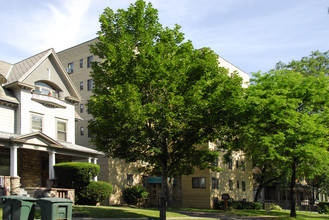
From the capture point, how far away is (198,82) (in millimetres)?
20578

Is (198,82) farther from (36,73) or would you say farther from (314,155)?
(36,73)

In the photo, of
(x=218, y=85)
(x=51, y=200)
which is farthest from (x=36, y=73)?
(x=51, y=200)

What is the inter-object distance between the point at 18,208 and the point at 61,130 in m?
18.2

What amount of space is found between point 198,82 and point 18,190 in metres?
14.0

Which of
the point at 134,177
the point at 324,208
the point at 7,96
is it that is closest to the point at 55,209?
the point at 7,96

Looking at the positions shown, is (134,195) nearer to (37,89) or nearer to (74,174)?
(74,174)

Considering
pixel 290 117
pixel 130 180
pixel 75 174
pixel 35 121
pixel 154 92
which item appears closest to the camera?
pixel 154 92

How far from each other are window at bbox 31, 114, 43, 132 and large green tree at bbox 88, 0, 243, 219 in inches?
330

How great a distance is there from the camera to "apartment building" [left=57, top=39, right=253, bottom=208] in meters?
35.2

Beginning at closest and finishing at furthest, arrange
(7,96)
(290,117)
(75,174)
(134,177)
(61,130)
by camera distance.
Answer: (75,174) < (7,96) < (290,117) < (61,130) < (134,177)

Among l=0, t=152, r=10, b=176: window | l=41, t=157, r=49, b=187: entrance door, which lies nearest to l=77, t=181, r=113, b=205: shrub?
l=41, t=157, r=49, b=187: entrance door

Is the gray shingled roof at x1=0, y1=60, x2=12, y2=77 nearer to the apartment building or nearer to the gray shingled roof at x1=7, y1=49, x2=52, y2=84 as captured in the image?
the gray shingled roof at x1=7, y1=49, x2=52, y2=84

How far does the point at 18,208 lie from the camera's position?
12391 mm

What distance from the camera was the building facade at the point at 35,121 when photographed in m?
25.1
